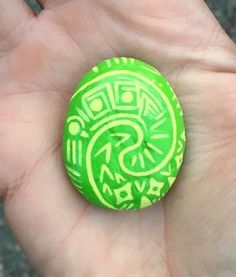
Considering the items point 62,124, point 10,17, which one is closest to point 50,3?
point 10,17

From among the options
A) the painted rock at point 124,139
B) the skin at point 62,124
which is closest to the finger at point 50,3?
the skin at point 62,124

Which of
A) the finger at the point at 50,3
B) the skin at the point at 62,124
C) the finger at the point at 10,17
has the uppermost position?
the finger at the point at 10,17

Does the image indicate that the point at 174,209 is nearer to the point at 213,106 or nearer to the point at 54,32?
the point at 213,106

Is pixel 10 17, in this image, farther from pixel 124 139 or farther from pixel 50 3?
pixel 124 139

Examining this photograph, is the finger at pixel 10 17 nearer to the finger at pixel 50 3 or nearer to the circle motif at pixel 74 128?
the finger at pixel 50 3

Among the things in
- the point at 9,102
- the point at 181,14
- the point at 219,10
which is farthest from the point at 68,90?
the point at 219,10

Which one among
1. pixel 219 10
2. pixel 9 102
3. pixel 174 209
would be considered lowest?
pixel 219 10
